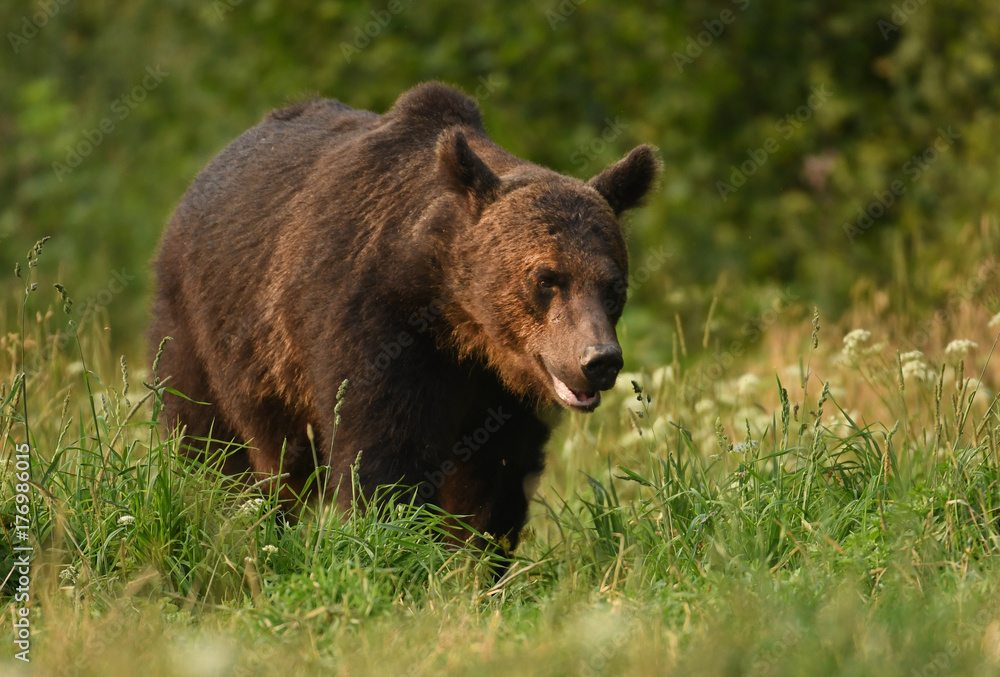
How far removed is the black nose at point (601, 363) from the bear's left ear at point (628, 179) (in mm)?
1010

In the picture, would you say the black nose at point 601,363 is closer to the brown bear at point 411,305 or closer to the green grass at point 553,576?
the brown bear at point 411,305

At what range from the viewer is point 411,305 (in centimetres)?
552

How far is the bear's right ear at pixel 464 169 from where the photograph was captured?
18.0ft

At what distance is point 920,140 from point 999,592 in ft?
30.1

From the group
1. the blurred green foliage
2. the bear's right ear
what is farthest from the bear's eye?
the blurred green foliage

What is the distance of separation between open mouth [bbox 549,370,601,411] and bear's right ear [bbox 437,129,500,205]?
0.86m

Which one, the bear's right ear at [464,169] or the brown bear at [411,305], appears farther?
the bear's right ear at [464,169]

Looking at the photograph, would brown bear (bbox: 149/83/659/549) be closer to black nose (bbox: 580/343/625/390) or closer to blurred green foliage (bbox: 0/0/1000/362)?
black nose (bbox: 580/343/625/390)

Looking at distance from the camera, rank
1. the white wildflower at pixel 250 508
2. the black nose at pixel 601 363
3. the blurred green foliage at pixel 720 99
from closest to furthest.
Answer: the white wildflower at pixel 250 508 < the black nose at pixel 601 363 < the blurred green foliage at pixel 720 99

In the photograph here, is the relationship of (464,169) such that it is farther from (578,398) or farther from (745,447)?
(745,447)

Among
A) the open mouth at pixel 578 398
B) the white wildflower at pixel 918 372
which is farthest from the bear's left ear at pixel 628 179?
the white wildflower at pixel 918 372

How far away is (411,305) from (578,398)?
0.82 meters

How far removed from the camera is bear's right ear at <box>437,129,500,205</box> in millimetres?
5484

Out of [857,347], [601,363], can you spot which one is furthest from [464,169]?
[857,347]
